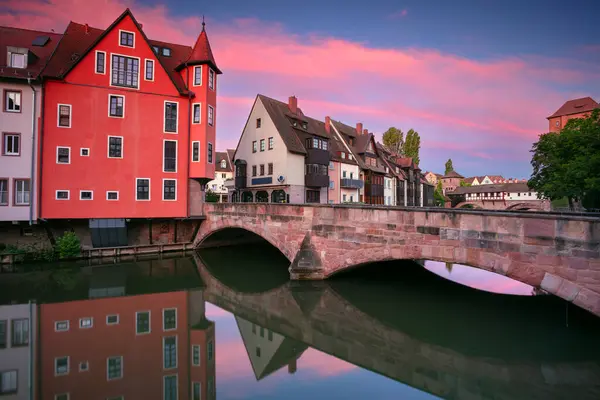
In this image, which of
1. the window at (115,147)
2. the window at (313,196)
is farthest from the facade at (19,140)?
the window at (313,196)

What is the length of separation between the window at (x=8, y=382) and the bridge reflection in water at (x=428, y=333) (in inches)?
234

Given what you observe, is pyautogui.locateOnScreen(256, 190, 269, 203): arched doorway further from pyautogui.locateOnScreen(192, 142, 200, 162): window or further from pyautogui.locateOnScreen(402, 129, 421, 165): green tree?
pyautogui.locateOnScreen(402, 129, 421, 165): green tree

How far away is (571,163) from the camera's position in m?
27.9

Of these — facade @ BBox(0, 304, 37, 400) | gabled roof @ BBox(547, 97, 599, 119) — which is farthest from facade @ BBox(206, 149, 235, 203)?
gabled roof @ BBox(547, 97, 599, 119)

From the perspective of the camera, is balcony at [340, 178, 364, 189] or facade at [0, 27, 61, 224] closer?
facade at [0, 27, 61, 224]

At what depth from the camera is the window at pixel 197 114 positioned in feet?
86.4

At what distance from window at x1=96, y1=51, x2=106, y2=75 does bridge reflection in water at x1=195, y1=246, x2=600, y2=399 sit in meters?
17.2

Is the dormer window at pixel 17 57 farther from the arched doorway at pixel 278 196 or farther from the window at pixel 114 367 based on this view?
the window at pixel 114 367

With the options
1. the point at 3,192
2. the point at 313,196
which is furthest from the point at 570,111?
the point at 3,192

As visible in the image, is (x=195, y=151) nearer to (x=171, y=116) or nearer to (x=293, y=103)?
(x=171, y=116)

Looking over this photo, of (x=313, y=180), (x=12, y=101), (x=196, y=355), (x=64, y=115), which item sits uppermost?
(x=12, y=101)

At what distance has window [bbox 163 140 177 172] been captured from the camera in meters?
25.8

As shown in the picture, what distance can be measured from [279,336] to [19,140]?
21.9 meters

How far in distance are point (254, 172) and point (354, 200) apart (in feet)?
47.6
